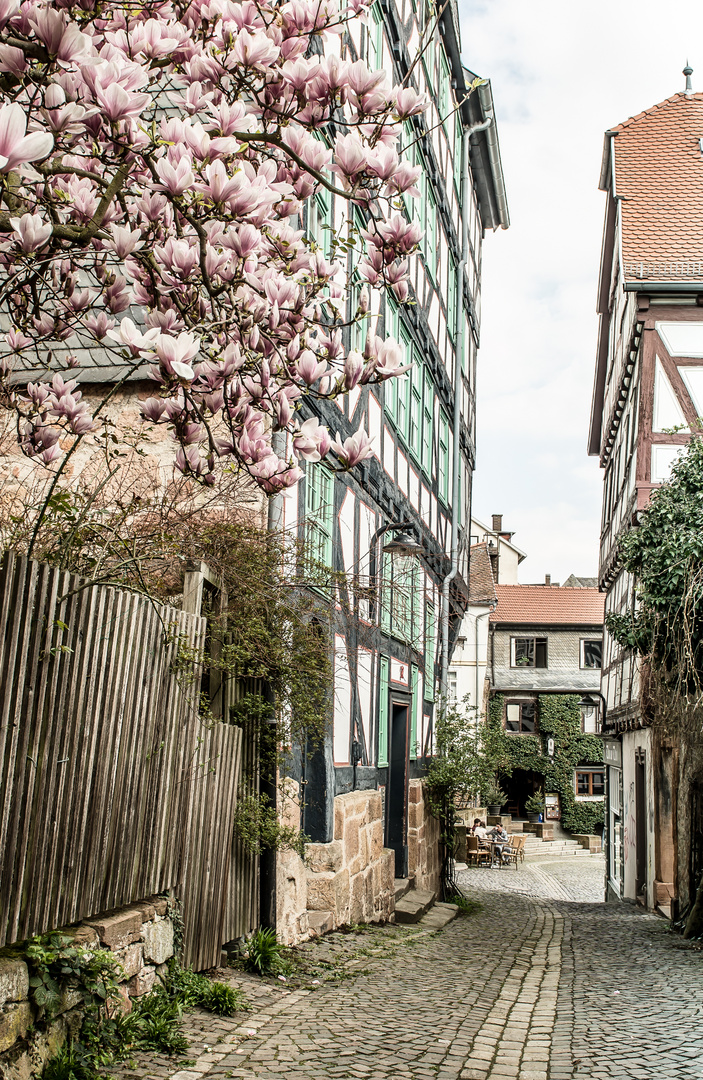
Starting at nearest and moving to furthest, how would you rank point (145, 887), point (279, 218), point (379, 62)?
1. point (279, 218)
2. point (145, 887)
3. point (379, 62)

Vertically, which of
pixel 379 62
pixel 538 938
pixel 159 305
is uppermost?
pixel 379 62

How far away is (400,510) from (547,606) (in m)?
30.1

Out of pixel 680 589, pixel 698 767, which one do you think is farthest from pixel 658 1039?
pixel 698 767

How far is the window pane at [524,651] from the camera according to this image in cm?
4106

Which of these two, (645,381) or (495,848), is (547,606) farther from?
(645,381)

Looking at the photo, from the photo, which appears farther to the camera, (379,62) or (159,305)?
(379,62)

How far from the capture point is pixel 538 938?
11555mm

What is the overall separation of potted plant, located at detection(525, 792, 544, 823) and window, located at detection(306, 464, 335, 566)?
31094 mm

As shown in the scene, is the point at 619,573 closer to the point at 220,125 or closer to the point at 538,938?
the point at 538,938

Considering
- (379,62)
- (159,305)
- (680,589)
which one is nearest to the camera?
(159,305)

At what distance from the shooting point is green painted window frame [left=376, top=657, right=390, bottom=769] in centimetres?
1151

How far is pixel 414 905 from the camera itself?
11.8 meters

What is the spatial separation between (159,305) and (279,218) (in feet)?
2.24

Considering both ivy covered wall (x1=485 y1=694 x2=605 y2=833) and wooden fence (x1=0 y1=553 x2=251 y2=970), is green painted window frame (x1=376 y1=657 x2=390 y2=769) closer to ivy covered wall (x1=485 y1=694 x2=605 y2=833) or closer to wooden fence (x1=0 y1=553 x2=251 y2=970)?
wooden fence (x1=0 y1=553 x2=251 y2=970)
